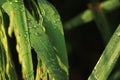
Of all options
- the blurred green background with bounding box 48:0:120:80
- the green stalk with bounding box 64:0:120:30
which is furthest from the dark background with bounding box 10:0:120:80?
the green stalk with bounding box 64:0:120:30

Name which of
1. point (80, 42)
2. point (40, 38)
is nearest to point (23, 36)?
point (40, 38)

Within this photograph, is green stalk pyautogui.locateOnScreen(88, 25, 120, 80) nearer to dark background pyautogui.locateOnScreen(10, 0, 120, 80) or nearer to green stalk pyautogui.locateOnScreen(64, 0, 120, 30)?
green stalk pyautogui.locateOnScreen(64, 0, 120, 30)

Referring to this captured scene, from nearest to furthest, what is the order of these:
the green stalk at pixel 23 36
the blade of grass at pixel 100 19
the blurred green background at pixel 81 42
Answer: the green stalk at pixel 23 36
the blade of grass at pixel 100 19
the blurred green background at pixel 81 42

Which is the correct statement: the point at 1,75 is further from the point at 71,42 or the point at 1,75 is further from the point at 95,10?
the point at 71,42

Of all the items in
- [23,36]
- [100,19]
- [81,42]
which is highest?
[23,36]

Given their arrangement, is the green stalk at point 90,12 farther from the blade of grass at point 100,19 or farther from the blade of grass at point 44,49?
the blade of grass at point 44,49

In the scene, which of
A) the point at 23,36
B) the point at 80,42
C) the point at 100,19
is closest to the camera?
the point at 23,36

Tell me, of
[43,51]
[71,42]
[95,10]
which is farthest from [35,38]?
[71,42]

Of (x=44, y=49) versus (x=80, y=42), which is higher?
(x=44, y=49)

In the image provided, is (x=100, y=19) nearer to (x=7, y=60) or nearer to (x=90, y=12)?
(x=90, y=12)

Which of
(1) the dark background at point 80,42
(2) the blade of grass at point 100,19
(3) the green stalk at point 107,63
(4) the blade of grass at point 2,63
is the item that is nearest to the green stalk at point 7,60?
(4) the blade of grass at point 2,63

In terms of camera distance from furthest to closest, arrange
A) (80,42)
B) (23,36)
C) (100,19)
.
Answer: (80,42) → (100,19) → (23,36)
